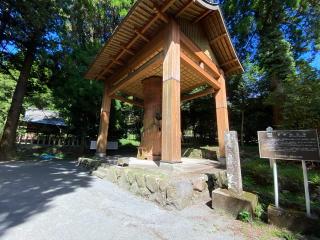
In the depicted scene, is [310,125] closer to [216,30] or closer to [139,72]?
[216,30]

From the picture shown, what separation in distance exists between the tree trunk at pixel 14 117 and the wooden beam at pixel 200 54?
999 cm

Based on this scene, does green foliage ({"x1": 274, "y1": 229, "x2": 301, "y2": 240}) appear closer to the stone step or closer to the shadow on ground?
the shadow on ground

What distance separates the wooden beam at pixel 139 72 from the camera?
6.14 m

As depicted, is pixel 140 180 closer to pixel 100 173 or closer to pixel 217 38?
pixel 100 173

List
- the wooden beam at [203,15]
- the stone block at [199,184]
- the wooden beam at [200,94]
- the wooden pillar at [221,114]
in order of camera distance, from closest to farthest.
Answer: the stone block at [199,184] → the wooden beam at [203,15] → the wooden pillar at [221,114] → the wooden beam at [200,94]

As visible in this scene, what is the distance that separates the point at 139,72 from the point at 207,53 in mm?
3012

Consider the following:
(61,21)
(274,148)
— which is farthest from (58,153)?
(274,148)

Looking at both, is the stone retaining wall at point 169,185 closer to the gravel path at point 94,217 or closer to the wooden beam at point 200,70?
the gravel path at point 94,217

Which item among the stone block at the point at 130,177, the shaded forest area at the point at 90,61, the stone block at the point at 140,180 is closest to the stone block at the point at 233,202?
the stone block at the point at 140,180

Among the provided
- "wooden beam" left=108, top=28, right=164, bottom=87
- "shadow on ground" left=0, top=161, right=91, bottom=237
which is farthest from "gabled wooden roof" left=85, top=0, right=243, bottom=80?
"shadow on ground" left=0, top=161, right=91, bottom=237

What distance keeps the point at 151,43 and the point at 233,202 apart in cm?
560

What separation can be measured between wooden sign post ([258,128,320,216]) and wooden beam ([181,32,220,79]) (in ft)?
13.2

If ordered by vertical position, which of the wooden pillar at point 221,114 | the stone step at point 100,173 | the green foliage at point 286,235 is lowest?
the green foliage at point 286,235

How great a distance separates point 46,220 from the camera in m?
3.04
